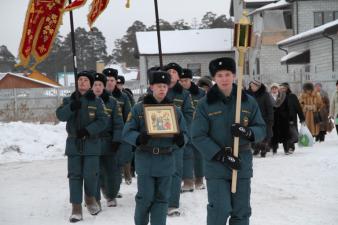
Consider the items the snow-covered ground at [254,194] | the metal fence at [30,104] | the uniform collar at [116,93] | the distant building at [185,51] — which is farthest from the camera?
the distant building at [185,51]

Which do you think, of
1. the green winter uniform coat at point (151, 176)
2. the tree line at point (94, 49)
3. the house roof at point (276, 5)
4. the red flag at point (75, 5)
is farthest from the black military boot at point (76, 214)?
the tree line at point (94, 49)

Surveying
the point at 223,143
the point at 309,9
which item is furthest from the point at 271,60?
the point at 223,143

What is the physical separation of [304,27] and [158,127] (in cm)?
3436

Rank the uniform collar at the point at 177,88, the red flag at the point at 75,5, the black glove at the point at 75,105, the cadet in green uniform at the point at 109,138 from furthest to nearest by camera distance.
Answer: the uniform collar at the point at 177,88
the cadet in green uniform at the point at 109,138
the red flag at the point at 75,5
the black glove at the point at 75,105

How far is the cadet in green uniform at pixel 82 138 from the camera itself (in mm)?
8273

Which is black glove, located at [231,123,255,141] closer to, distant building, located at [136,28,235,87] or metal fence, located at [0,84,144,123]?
metal fence, located at [0,84,144,123]

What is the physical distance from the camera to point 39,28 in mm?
9078

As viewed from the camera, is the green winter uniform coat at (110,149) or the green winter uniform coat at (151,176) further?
the green winter uniform coat at (110,149)

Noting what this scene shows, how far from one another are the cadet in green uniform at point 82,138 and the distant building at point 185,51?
4129 centimetres

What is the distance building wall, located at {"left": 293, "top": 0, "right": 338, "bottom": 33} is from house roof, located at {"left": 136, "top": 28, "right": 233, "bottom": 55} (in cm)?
1124

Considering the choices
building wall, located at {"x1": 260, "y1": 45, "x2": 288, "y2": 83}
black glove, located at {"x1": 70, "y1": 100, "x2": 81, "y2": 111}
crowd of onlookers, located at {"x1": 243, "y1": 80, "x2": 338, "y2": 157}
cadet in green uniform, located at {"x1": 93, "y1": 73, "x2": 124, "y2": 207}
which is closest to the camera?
black glove, located at {"x1": 70, "y1": 100, "x2": 81, "y2": 111}

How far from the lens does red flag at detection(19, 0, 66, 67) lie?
9.00m

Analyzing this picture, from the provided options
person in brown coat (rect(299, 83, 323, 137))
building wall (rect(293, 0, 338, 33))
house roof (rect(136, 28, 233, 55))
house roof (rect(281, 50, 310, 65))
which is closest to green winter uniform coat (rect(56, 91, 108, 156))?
person in brown coat (rect(299, 83, 323, 137))

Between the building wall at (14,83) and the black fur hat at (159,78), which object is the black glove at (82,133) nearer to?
the black fur hat at (159,78)
